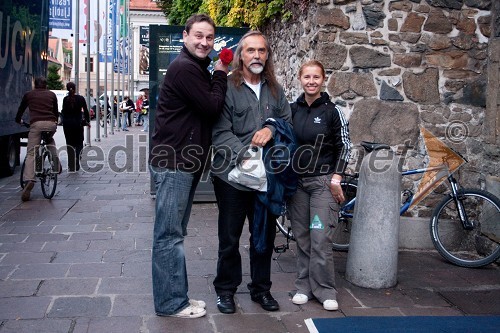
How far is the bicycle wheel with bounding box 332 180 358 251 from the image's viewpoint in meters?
6.38

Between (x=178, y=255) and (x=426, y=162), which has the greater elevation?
(x=426, y=162)

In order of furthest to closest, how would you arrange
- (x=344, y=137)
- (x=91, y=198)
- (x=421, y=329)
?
(x=91, y=198), (x=344, y=137), (x=421, y=329)

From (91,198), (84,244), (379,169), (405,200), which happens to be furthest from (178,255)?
(91,198)

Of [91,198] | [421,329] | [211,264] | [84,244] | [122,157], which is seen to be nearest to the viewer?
[421,329]

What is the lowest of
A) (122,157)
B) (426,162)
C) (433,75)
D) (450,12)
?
(122,157)

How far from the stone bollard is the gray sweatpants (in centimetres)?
59

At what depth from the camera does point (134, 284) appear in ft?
17.0

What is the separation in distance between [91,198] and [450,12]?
19.1 ft

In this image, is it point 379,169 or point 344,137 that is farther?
point 379,169

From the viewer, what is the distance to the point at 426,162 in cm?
671

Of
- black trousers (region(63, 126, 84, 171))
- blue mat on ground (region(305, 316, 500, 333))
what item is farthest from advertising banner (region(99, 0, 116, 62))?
blue mat on ground (region(305, 316, 500, 333))

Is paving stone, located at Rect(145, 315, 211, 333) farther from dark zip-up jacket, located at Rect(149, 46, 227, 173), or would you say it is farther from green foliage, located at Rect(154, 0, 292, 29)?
green foliage, located at Rect(154, 0, 292, 29)

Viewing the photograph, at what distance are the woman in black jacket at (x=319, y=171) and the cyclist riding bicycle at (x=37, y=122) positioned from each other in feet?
19.1

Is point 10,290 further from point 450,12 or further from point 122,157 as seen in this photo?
point 122,157
